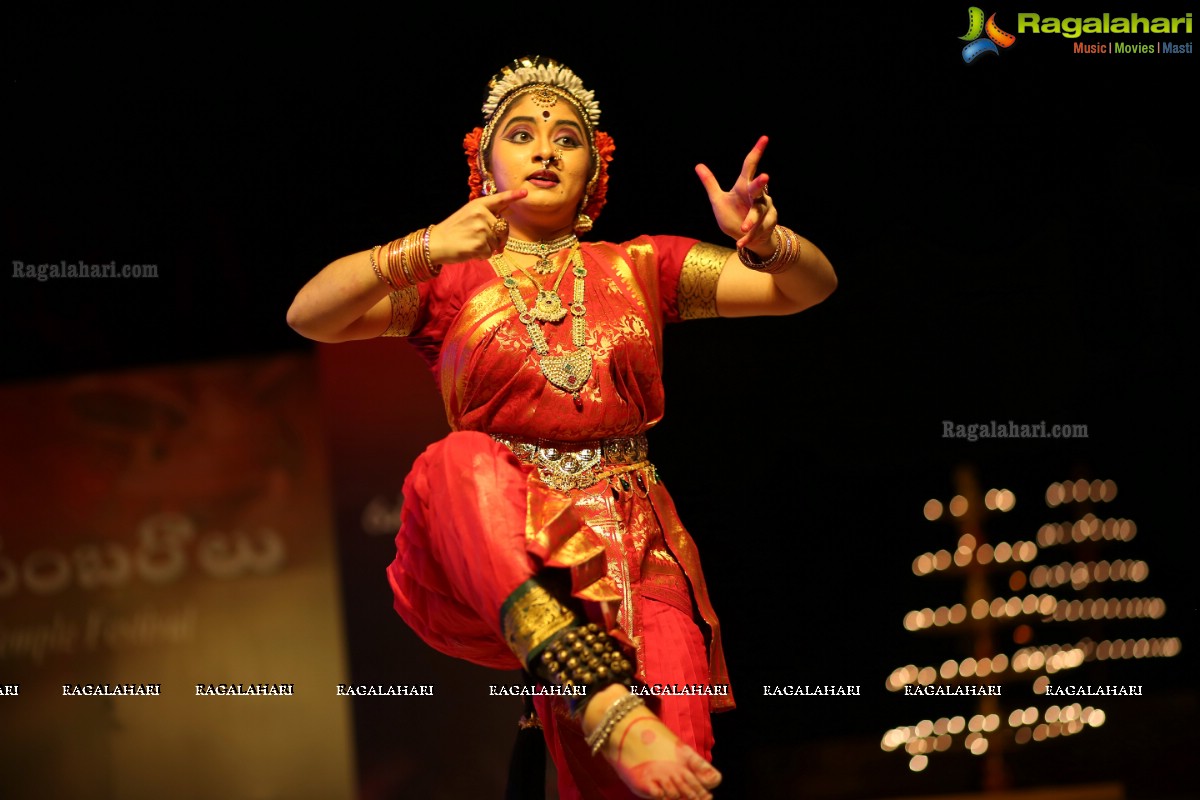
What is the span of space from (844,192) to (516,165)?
45.8 inches

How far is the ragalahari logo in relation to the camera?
3.29 meters

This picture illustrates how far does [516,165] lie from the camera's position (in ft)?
8.03

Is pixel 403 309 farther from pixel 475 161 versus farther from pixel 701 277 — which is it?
pixel 701 277

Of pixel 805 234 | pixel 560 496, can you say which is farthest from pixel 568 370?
pixel 805 234

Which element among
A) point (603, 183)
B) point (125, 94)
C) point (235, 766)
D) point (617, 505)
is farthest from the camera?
point (235, 766)

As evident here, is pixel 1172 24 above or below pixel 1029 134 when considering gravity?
above

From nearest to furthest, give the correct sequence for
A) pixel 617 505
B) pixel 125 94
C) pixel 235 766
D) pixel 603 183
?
1. pixel 617 505
2. pixel 603 183
3. pixel 125 94
4. pixel 235 766

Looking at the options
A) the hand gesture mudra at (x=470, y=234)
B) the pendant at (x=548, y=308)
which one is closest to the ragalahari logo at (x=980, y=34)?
the pendant at (x=548, y=308)

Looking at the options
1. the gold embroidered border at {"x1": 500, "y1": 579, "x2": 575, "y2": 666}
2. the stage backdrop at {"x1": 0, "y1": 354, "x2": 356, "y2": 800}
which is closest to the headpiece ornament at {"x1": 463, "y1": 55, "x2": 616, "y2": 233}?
the gold embroidered border at {"x1": 500, "y1": 579, "x2": 575, "y2": 666}

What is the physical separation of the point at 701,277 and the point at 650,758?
958 mm

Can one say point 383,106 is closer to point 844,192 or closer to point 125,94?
point 125,94

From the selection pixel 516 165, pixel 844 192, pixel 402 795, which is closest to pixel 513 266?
pixel 516 165

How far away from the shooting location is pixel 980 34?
3293 mm

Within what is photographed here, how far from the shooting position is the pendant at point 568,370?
7.60 feet
